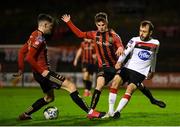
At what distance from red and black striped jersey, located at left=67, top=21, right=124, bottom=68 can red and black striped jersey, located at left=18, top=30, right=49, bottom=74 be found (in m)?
1.01

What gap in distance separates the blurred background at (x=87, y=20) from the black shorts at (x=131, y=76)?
1598 cm

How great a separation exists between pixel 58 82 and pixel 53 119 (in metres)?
0.82

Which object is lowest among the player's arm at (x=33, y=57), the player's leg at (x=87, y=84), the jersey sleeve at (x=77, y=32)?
the player's leg at (x=87, y=84)

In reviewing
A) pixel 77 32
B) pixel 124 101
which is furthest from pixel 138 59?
pixel 77 32

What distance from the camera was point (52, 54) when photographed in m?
25.8

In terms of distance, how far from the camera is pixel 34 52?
914 centimetres

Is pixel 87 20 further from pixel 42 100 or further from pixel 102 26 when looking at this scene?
pixel 42 100

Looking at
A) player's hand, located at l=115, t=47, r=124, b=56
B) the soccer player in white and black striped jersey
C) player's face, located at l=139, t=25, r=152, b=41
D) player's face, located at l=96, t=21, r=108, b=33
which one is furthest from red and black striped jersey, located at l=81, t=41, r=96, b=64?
player's hand, located at l=115, t=47, r=124, b=56

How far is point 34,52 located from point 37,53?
9cm

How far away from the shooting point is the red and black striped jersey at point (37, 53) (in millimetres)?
9141

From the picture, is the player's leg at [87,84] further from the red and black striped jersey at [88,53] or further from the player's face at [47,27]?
the player's face at [47,27]

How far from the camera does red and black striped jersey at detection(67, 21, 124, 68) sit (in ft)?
32.8

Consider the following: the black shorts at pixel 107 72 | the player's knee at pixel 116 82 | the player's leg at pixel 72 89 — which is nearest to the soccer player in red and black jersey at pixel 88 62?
the black shorts at pixel 107 72

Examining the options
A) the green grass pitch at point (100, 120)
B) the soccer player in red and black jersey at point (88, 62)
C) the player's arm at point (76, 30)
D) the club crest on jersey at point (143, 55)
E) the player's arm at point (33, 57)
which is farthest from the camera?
the soccer player in red and black jersey at point (88, 62)
